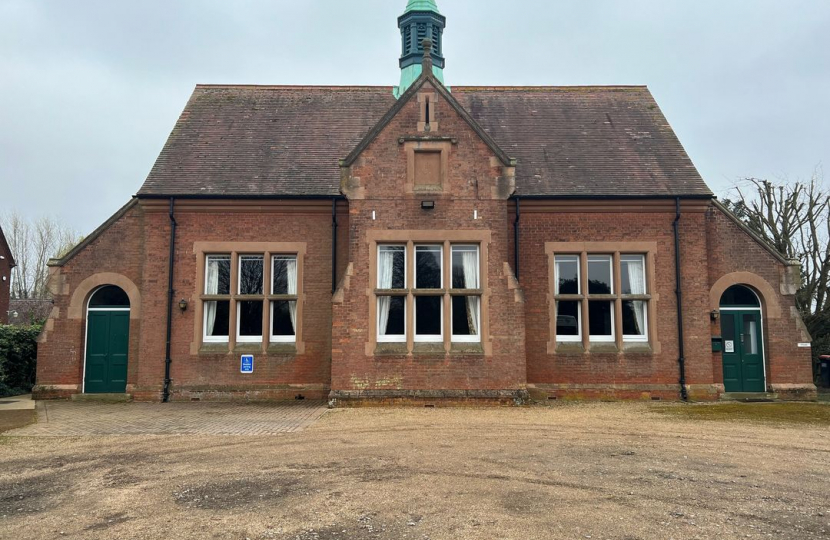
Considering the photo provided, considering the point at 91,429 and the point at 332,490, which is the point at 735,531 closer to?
the point at 332,490

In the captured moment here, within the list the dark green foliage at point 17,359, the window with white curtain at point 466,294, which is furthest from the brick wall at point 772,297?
the dark green foliage at point 17,359

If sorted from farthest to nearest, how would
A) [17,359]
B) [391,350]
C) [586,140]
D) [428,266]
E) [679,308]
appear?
[17,359] < [586,140] < [679,308] < [428,266] < [391,350]

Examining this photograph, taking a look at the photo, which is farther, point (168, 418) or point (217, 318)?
point (217, 318)

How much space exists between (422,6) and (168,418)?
16216 millimetres

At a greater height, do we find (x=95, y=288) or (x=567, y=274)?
(x=567, y=274)

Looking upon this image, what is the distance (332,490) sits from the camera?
616cm

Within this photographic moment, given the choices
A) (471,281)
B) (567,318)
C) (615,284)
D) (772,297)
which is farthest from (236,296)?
(772,297)

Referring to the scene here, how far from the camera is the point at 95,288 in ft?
47.4

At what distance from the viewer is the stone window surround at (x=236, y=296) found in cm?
1384

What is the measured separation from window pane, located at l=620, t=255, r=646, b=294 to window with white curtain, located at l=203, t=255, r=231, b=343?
364 inches

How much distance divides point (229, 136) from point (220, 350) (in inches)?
229

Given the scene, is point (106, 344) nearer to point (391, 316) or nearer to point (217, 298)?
point (217, 298)

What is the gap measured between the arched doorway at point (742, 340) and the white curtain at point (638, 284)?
2.19m

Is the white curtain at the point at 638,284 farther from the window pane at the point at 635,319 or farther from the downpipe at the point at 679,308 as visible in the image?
the downpipe at the point at 679,308
